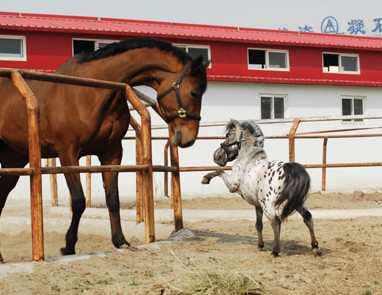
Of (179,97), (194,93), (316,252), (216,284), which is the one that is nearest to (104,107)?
(179,97)

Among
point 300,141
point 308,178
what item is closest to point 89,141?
point 308,178

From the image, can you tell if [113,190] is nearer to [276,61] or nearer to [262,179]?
[262,179]

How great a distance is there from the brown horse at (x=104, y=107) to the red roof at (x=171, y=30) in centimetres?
1317

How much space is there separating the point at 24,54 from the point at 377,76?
11995mm

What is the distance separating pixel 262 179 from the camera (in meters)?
6.38

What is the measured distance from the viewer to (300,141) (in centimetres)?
2169

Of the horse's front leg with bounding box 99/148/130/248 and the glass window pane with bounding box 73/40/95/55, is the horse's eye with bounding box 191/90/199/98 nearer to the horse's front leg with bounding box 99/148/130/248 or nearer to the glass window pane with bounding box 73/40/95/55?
the horse's front leg with bounding box 99/148/130/248

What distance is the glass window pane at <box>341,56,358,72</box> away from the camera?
25172mm

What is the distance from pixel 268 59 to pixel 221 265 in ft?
60.2

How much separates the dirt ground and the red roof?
1250 centimetres

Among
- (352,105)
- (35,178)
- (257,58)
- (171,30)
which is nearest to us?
(35,178)

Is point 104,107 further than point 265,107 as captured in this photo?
No

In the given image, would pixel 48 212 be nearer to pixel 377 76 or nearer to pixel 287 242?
pixel 287 242

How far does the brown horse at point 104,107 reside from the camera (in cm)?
651
